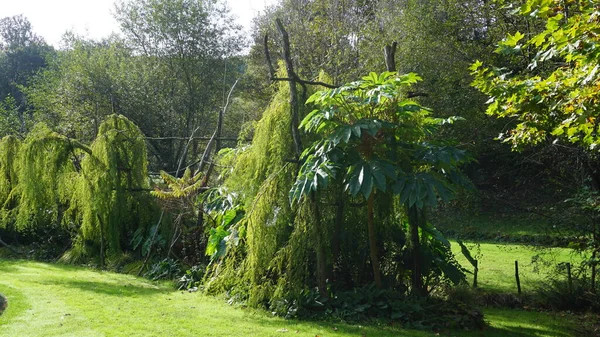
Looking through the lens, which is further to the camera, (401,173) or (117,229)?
(117,229)

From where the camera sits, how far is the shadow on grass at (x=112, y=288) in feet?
29.1

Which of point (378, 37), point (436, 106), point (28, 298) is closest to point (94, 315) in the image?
point (28, 298)

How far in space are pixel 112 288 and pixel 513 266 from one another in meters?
8.79

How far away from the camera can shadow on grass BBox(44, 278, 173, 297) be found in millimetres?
8859

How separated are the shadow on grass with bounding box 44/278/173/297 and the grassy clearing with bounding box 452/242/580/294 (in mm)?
5955

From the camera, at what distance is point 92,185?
11.6 metres

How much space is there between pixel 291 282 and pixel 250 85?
19.7 m

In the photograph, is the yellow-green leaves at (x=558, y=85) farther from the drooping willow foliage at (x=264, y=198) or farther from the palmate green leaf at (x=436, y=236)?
the drooping willow foliage at (x=264, y=198)

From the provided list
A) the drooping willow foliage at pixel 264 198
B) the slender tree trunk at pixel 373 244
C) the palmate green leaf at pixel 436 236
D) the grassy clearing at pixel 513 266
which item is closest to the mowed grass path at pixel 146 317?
the drooping willow foliage at pixel 264 198

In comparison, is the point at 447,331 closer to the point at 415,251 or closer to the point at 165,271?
the point at 415,251

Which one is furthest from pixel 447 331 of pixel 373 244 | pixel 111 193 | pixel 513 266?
pixel 111 193

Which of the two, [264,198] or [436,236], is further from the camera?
[436,236]

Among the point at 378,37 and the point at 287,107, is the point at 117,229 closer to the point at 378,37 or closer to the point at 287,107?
the point at 287,107

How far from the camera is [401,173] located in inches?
263
